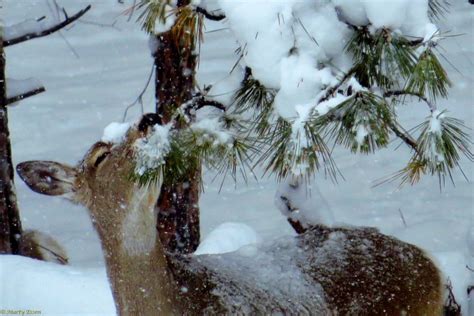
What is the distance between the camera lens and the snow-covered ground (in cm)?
558

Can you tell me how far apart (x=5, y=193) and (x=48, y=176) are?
7.96 feet

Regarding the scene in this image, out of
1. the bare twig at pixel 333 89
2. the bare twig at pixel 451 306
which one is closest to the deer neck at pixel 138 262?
the bare twig at pixel 333 89

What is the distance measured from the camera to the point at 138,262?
443 cm

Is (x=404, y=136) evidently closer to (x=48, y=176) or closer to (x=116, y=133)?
(x=116, y=133)

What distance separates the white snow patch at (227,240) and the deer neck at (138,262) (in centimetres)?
138

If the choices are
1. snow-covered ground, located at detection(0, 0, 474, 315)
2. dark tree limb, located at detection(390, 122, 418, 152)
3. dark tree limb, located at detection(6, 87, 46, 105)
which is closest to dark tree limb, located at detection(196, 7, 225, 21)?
snow-covered ground, located at detection(0, 0, 474, 315)

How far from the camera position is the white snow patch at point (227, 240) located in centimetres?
587

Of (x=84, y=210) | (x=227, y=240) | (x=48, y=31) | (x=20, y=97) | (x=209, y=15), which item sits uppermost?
(x=48, y=31)

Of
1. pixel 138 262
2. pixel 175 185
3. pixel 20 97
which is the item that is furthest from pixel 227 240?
pixel 20 97

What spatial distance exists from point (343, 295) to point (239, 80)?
1159 millimetres

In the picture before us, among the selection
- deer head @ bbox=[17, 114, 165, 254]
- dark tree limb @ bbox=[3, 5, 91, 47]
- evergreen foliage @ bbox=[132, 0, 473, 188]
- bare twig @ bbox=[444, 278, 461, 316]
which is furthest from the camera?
dark tree limb @ bbox=[3, 5, 91, 47]

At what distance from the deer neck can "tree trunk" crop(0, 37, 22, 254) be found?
240 cm

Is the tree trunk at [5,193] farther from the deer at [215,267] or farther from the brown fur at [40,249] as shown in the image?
the deer at [215,267]

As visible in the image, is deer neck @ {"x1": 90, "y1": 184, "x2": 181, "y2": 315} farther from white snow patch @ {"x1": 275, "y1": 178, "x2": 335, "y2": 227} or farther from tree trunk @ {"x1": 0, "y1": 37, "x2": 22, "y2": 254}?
tree trunk @ {"x1": 0, "y1": 37, "x2": 22, "y2": 254}
